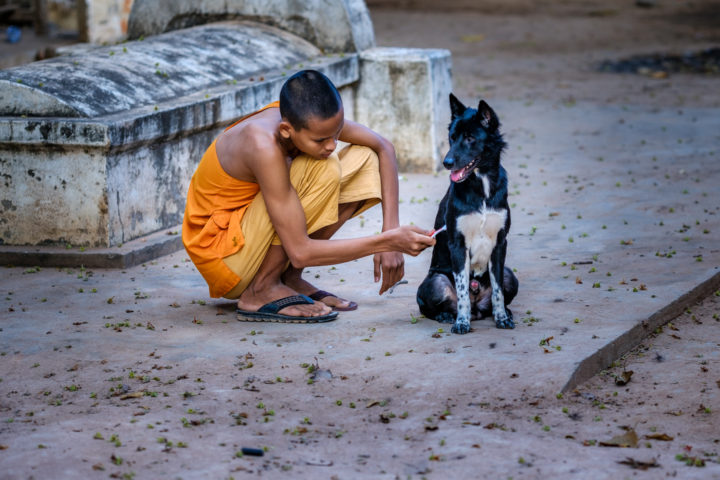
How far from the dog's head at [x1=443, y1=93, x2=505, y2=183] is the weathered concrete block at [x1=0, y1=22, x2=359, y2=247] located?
2.32 metres

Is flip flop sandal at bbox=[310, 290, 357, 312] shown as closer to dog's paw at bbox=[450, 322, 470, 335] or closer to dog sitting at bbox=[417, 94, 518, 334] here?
dog sitting at bbox=[417, 94, 518, 334]

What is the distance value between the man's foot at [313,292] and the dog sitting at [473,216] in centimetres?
52

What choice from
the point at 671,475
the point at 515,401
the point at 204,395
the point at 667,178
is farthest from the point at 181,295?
the point at 667,178

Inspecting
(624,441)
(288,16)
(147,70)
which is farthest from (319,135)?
(288,16)

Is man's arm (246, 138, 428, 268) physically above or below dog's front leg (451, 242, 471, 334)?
above

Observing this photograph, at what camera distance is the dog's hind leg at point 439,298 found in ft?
14.4

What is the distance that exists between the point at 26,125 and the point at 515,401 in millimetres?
3479

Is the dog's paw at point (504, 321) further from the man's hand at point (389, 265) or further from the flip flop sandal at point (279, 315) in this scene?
the flip flop sandal at point (279, 315)

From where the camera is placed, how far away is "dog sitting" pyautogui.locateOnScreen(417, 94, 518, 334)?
414 cm

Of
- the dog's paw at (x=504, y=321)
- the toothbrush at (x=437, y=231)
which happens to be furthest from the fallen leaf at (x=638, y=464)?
the toothbrush at (x=437, y=231)

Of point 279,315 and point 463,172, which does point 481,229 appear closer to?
point 463,172

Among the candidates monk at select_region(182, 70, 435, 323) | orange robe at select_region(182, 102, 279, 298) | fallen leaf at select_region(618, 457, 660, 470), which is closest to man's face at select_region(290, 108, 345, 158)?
monk at select_region(182, 70, 435, 323)

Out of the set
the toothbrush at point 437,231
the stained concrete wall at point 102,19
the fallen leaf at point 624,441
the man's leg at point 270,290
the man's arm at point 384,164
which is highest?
the stained concrete wall at point 102,19

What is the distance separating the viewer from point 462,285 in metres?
4.27
